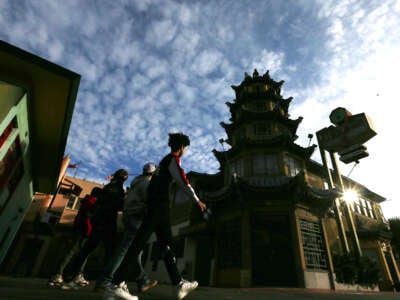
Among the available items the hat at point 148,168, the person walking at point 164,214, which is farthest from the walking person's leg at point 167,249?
the hat at point 148,168

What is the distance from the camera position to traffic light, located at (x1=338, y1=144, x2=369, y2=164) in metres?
8.86

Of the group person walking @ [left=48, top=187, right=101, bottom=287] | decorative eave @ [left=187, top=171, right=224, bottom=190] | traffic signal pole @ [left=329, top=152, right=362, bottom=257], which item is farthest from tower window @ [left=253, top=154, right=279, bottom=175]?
person walking @ [left=48, top=187, right=101, bottom=287]

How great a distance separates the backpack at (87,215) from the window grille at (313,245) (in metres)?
9.56

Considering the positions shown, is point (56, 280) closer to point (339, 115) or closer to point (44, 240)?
point (339, 115)

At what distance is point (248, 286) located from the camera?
9.23 metres

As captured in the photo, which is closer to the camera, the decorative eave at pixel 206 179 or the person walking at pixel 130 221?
the person walking at pixel 130 221

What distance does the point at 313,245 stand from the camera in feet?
34.3

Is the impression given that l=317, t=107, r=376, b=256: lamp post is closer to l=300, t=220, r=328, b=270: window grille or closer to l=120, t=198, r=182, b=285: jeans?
l=300, t=220, r=328, b=270: window grille

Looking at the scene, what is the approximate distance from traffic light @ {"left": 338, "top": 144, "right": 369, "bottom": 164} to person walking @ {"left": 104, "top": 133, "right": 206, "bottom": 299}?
894 centimetres

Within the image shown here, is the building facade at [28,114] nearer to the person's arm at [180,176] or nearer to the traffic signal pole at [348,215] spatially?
the person's arm at [180,176]

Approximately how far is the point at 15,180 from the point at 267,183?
1077 cm

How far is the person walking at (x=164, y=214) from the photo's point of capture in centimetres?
273

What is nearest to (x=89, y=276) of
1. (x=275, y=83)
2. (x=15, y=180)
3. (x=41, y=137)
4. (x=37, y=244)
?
(x=37, y=244)

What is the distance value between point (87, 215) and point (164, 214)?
7.47 feet
